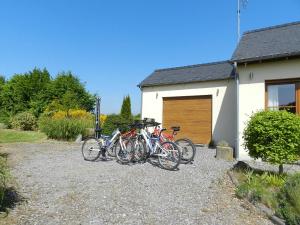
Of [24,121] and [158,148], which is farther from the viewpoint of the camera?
[24,121]

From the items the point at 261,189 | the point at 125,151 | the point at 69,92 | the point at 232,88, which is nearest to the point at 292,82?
the point at 232,88

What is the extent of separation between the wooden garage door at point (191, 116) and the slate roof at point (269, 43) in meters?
3.21

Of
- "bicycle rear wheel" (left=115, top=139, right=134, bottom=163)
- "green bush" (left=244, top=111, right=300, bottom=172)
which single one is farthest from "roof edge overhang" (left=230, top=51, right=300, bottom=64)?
"bicycle rear wheel" (left=115, top=139, right=134, bottom=163)

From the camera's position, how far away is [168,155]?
8.26 metres

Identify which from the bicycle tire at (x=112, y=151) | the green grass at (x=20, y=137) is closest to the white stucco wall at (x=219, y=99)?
the bicycle tire at (x=112, y=151)

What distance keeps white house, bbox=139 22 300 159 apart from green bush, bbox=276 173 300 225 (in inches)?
185

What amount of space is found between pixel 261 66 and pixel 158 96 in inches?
242

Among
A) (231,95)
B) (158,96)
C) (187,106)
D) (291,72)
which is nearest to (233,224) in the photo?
(291,72)

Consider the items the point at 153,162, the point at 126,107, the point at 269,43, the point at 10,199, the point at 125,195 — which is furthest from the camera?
the point at 126,107

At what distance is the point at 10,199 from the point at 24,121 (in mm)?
17533

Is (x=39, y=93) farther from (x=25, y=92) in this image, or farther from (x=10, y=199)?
(x=10, y=199)

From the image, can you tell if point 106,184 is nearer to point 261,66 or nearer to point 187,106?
point 261,66

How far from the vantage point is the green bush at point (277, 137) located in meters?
6.80

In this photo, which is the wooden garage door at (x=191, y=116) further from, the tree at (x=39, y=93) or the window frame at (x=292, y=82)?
the tree at (x=39, y=93)
